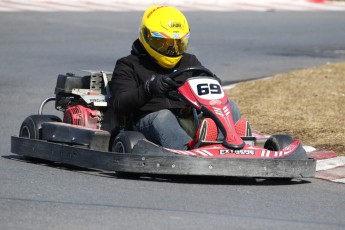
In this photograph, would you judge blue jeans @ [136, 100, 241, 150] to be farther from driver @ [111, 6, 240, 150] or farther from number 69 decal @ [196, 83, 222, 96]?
number 69 decal @ [196, 83, 222, 96]

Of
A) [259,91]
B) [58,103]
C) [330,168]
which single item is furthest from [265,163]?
[259,91]

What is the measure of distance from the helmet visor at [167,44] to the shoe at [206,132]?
2.49 ft

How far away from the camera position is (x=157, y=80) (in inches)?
287

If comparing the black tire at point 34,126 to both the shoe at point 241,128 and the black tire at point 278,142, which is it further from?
the black tire at point 278,142

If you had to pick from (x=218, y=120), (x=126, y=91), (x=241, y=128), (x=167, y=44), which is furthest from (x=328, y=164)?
(x=126, y=91)

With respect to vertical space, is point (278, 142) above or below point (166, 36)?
below

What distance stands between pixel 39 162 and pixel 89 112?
53 cm

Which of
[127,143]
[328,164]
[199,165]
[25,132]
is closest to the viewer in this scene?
[199,165]

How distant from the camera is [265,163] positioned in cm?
693

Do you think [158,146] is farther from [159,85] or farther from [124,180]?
[159,85]

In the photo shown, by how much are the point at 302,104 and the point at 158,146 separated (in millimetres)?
4106

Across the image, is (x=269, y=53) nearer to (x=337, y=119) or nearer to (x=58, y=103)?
(x=337, y=119)

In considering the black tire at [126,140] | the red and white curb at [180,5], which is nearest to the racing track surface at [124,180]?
the black tire at [126,140]

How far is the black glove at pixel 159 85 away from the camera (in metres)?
7.27
